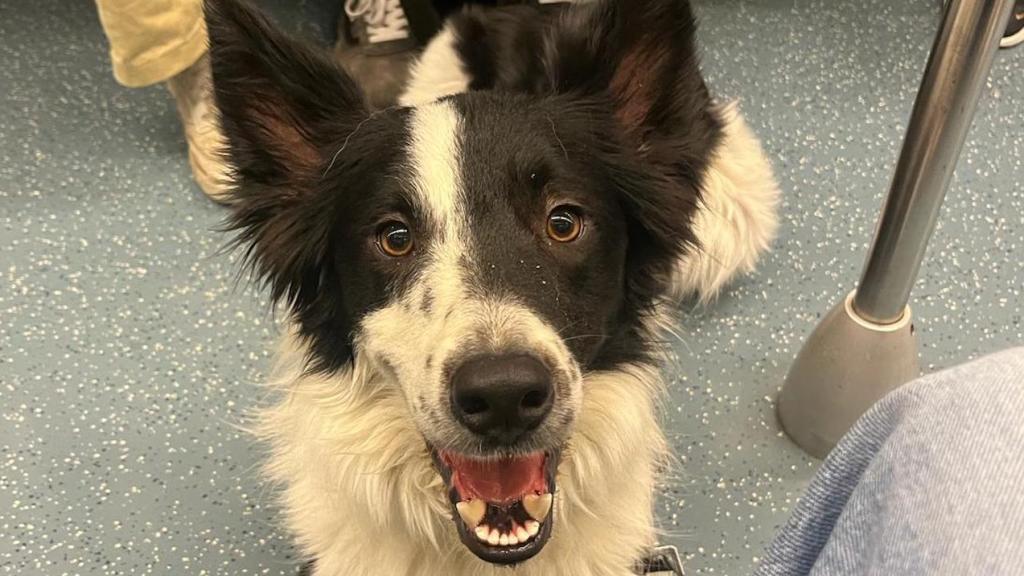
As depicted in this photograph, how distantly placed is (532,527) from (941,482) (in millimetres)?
582

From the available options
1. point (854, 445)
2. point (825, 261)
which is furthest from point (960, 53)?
point (825, 261)

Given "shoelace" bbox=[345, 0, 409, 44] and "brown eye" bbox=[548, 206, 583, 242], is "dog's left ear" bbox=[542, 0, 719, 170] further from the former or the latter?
"shoelace" bbox=[345, 0, 409, 44]

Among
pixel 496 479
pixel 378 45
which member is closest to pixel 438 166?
pixel 496 479

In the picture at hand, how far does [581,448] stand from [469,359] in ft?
1.09

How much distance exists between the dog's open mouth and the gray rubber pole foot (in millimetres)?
714

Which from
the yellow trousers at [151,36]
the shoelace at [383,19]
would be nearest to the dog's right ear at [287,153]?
the yellow trousers at [151,36]

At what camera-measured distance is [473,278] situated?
1086mm

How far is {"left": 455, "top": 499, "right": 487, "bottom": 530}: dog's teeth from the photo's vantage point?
3.83 ft

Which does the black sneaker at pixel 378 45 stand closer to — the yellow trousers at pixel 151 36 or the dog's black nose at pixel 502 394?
the yellow trousers at pixel 151 36

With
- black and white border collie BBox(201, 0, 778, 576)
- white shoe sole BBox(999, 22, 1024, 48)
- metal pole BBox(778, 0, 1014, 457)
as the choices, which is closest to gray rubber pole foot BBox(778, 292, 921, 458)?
metal pole BBox(778, 0, 1014, 457)

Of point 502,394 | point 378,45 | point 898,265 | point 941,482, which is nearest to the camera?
point 941,482

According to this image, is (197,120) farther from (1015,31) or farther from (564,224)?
(1015,31)

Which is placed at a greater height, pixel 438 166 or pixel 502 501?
pixel 438 166

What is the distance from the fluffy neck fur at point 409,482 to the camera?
4.09 feet
